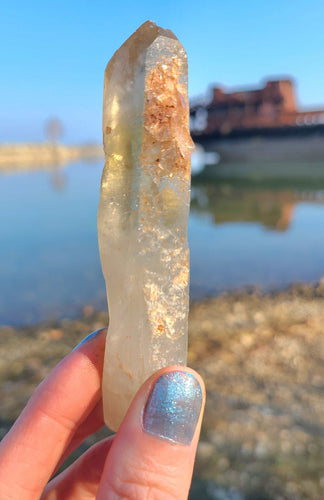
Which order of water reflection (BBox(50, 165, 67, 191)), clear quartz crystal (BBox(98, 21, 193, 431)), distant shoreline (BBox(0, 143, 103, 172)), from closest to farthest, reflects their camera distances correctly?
clear quartz crystal (BBox(98, 21, 193, 431)) → water reflection (BBox(50, 165, 67, 191)) → distant shoreline (BBox(0, 143, 103, 172))

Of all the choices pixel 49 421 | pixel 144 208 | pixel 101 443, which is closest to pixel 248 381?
pixel 101 443

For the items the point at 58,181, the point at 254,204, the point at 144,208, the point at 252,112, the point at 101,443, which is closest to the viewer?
the point at 144,208

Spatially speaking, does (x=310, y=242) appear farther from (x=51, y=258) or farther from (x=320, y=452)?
(x=320, y=452)

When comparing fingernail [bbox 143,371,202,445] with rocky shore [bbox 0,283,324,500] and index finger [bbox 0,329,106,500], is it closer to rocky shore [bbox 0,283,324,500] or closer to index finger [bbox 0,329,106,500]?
index finger [bbox 0,329,106,500]

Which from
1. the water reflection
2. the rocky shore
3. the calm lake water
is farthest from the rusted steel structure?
the rocky shore

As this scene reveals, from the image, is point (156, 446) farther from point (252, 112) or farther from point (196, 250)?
point (252, 112)

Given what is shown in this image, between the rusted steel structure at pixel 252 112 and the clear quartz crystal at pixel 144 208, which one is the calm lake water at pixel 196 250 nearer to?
the clear quartz crystal at pixel 144 208

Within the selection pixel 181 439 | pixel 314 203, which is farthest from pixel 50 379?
pixel 314 203
